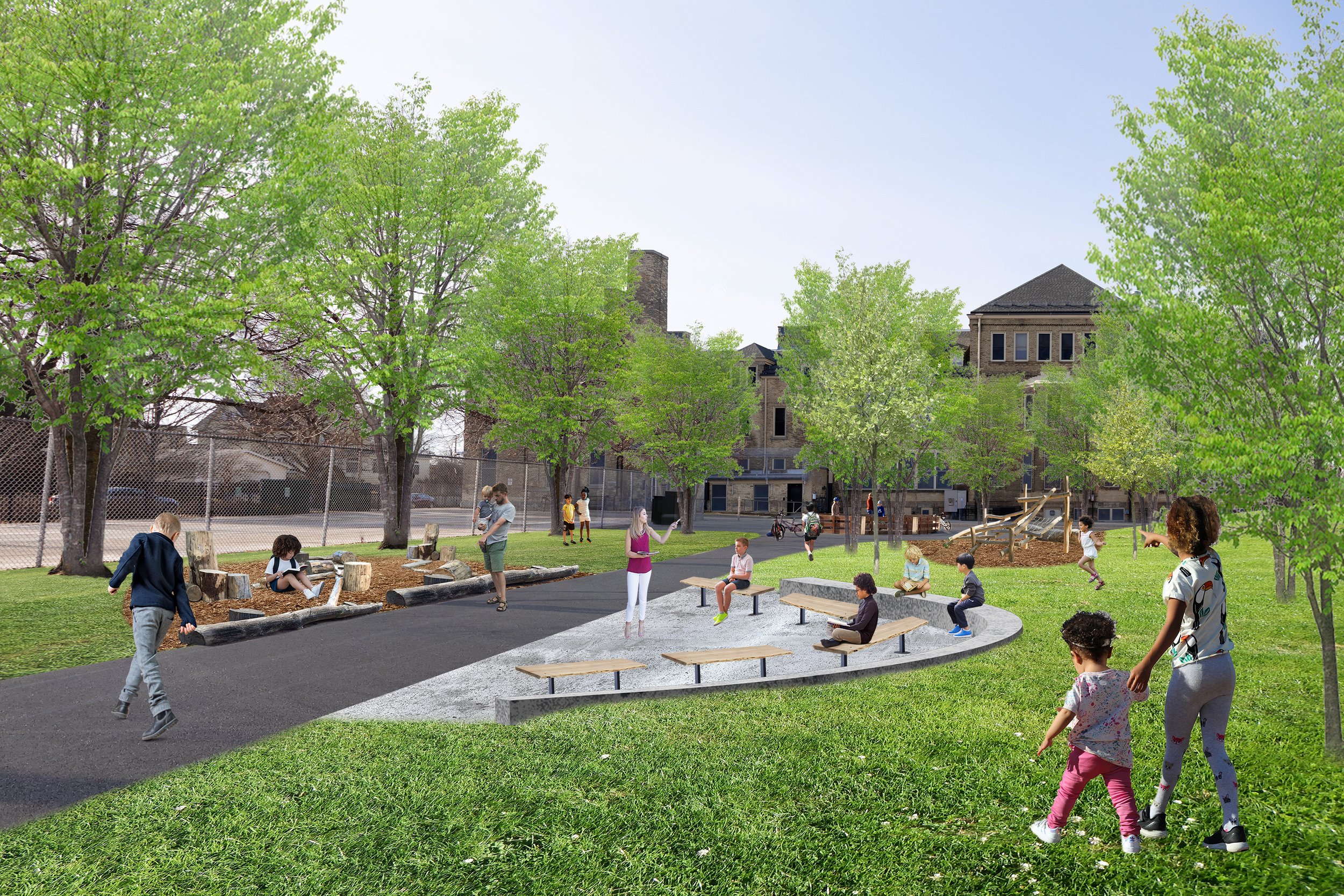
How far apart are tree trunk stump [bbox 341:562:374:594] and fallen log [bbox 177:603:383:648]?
130 centimetres

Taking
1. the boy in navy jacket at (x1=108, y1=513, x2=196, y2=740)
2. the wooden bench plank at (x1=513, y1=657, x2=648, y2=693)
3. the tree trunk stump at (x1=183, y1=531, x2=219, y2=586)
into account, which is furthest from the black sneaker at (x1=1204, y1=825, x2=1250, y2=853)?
the tree trunk stump at (x1=183, y1=531, x2=219, y2=586)

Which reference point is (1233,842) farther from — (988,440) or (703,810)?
(988,440)

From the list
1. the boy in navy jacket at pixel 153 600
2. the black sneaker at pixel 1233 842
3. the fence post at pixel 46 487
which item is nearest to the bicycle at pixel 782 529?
the fence post at pixel 46 487

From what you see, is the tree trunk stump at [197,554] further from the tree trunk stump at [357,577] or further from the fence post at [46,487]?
the fence post at [46,487]

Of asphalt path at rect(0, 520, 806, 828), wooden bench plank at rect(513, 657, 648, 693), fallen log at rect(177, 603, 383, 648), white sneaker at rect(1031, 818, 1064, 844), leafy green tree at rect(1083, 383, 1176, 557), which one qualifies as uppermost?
leafy green tree at rect(1083, 383, 1176, 557)

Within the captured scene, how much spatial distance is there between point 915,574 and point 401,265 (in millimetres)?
17253

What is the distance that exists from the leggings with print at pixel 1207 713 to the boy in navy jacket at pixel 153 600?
22.5ft

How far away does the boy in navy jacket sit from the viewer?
684cm

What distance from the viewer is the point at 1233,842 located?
14.6 ft

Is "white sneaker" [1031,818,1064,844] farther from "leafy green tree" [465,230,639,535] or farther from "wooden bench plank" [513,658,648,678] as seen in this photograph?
"leafy green tree" [465,230,639,535]

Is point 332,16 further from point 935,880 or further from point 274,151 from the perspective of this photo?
point 935,880

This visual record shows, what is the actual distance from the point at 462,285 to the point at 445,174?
10.4ft

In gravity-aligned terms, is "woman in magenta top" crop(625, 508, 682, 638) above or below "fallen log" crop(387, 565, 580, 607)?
above

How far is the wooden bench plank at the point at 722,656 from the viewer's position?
816 cm
